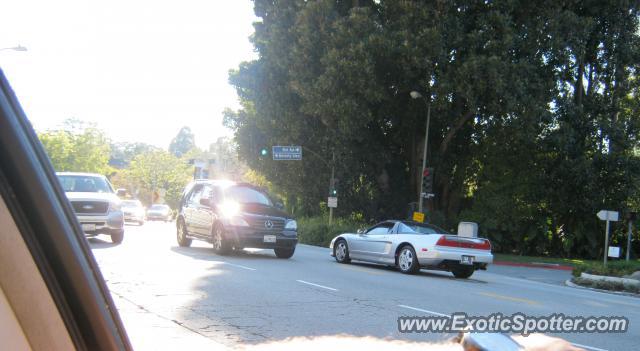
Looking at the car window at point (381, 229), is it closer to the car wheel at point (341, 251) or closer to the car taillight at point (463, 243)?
the car wheel at point (341, 251)

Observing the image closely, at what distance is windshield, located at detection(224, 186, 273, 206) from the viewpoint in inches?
658

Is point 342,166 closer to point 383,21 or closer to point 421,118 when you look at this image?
point 421,118

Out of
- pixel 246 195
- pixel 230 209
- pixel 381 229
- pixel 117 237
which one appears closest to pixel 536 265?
pixel 381 229

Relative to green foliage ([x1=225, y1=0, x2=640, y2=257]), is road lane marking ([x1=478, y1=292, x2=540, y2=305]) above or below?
below

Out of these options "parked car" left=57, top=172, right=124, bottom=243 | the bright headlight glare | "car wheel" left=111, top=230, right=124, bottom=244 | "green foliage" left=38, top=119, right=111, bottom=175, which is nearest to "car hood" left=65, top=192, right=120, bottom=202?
"parked car" left=57, top=172, right=124, bottom=243

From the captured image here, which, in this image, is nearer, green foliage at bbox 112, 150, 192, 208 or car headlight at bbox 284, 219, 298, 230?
car headlight at bbox 284, 219, 298, 230

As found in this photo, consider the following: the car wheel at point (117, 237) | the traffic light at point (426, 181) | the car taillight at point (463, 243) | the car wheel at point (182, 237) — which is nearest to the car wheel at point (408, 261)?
the car taillight at point (463, 243)

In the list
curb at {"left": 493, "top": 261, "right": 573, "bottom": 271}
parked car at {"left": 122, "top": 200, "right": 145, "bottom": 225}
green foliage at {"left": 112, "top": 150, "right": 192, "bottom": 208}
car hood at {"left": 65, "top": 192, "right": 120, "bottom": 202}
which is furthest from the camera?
green foliage at {"left": 112, "top": 150, "right": 192, "bottom": 208}

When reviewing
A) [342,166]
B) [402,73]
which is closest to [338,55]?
[402,73]

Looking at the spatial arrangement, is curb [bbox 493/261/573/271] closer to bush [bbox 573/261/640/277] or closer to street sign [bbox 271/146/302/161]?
bush [bbox 573/261/640/277]

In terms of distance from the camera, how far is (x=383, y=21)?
29531mm

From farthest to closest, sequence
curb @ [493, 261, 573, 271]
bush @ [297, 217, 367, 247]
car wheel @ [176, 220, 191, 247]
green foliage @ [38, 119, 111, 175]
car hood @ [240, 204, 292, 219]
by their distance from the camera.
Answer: green foliage @ [38, 119, 111, 175] → bush @ [297, 217, 367, 247] → curb @ [493, 261, 573, 271] → car wheel @ [176, 220, 191, 247] → car hood @ [240, 204, 292, 219]

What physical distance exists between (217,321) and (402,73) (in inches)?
888

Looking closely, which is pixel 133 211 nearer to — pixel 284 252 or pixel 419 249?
pixel 284 252
